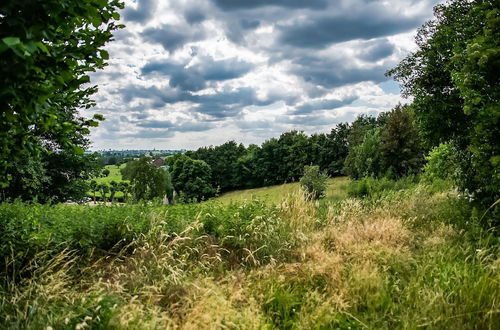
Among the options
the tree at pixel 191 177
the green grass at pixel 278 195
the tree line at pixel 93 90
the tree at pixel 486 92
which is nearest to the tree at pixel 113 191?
the tree line at pixel 93 90

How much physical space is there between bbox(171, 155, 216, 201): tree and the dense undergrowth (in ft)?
148

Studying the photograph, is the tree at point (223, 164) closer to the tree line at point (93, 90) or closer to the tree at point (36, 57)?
the tree line at point (93, 90)

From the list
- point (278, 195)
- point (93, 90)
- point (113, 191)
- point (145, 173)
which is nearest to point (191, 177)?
point (145, 173)

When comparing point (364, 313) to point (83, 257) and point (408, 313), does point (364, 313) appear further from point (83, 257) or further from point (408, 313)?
point (83, 257)

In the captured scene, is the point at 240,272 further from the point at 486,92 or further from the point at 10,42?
the point at 486,92

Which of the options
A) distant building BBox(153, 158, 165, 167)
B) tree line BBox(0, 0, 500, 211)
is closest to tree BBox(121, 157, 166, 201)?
distant building BBox(153, 158, 165, 167)

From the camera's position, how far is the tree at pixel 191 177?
52594 mm

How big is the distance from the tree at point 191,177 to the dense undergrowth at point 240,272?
45127 mm

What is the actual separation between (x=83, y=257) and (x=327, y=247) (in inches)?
156

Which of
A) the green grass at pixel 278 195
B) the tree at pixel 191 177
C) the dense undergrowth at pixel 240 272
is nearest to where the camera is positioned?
the dense undergrowth at pixel 240 272

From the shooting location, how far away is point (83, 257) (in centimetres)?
579

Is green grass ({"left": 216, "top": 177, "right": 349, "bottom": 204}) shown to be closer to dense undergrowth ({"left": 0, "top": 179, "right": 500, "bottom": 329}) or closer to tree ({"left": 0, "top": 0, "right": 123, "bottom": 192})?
dense undergrowth ({"left": 0, "top": 179, "right": 500, "bottom": 329})

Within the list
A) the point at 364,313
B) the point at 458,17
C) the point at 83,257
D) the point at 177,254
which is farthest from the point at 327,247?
the point at 458,17

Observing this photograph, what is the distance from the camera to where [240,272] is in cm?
556
